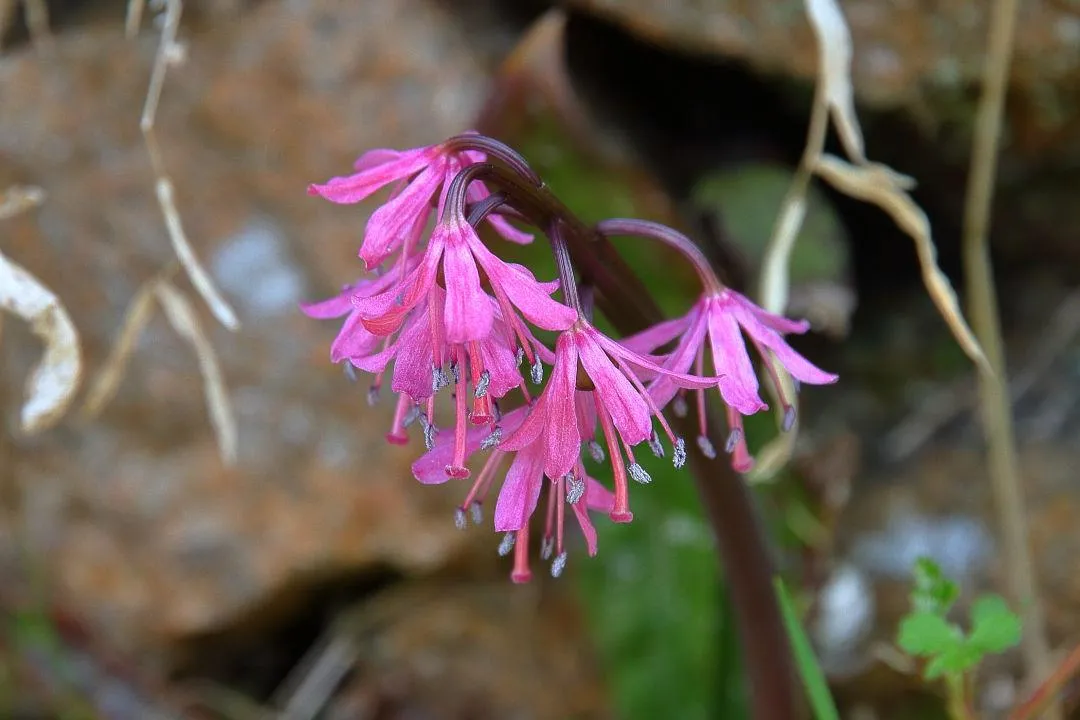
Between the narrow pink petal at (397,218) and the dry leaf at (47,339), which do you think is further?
the dry leaf at (47,339)

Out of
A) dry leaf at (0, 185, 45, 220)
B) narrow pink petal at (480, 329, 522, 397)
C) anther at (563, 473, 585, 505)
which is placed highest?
narrow pink petal at (480, 329, 522, 397)

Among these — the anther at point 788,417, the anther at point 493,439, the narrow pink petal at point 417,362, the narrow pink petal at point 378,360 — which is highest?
the narrow pink petal at point 417,362

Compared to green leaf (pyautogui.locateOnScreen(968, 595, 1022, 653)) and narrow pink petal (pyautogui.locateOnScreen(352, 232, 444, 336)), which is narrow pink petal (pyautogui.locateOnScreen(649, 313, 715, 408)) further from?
green leaf (pyautogui.locateOnScreen(968, 595, 1022, 653))

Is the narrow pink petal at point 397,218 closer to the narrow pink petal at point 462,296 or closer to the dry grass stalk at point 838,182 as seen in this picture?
the narrow pink petal at point 462,296

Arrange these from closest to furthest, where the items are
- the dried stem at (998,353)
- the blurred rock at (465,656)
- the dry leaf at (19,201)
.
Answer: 1. the dry leaf at (19,201)
2. the dried stem at (998,353)
3. the blurred rock at (465,656)

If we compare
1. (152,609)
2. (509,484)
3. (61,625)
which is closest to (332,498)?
(152,609)

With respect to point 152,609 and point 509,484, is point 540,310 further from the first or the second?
point 152,609

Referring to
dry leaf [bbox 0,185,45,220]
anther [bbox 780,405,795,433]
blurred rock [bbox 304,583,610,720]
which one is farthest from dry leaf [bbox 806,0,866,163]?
dry leaf [bbox 0,185,45,220]

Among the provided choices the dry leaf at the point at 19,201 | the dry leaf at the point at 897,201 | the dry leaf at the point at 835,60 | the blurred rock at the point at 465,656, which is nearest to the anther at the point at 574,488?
the dry leaf at the point at 897,201
